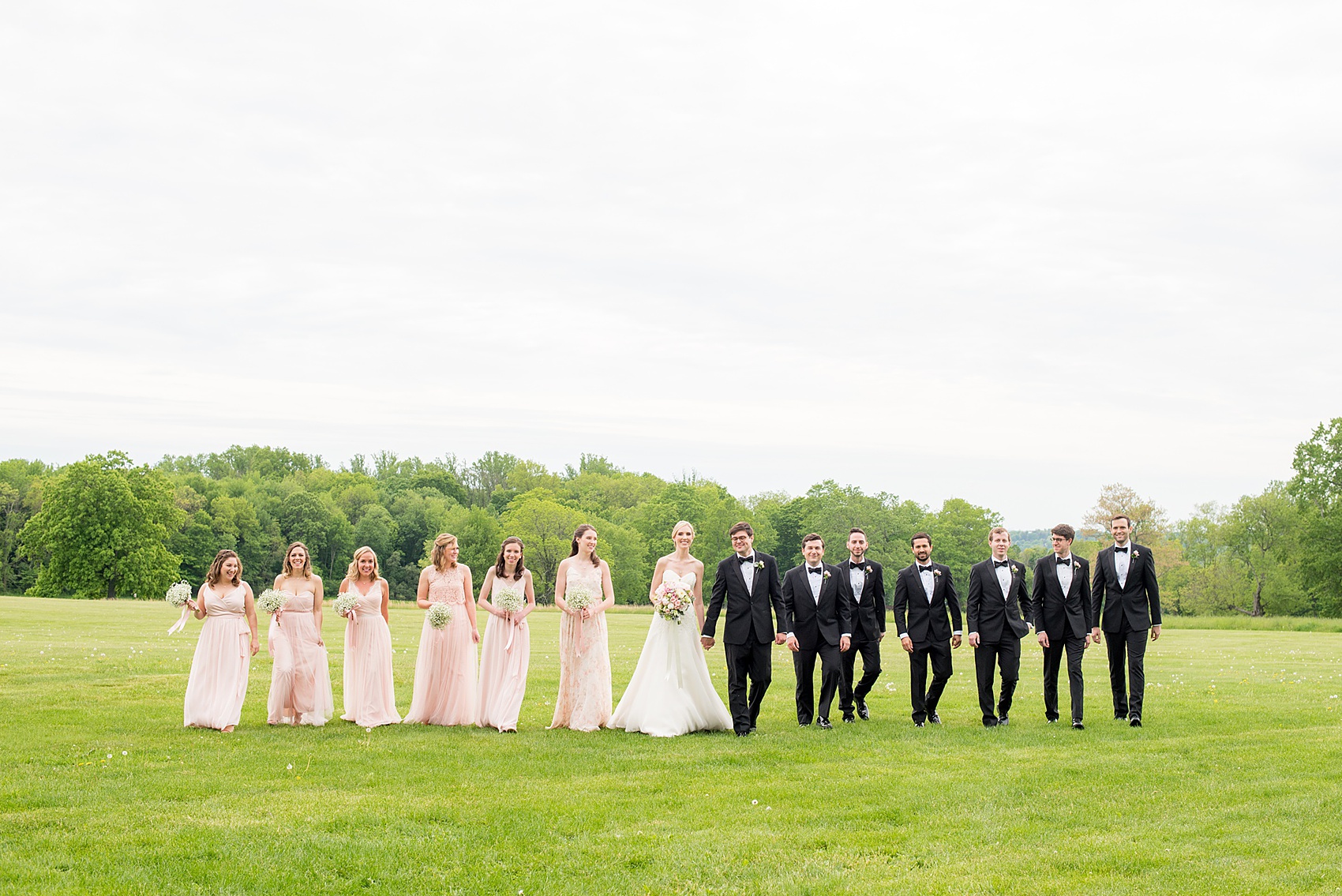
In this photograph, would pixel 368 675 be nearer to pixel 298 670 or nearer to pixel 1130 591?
pixel 298 670

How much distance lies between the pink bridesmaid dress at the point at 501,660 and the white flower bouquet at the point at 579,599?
0.66 metres

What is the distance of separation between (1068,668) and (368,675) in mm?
8950

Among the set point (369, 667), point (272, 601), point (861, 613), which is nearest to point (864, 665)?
point (861, 613)

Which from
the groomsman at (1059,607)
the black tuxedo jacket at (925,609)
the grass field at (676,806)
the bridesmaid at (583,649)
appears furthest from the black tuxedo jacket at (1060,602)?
Answer: the bridesmaid at (583,649)

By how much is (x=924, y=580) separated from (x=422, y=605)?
6.45 meters

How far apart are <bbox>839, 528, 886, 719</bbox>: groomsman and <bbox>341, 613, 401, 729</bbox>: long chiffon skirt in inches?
229

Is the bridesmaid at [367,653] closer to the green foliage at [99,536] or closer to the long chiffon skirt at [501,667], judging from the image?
the long chiffon skirt at [501,667]

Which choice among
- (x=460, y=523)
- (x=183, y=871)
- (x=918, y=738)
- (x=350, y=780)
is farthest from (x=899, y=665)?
(x=460, y=523)

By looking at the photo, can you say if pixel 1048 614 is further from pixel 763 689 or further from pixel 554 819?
pixel 554 819

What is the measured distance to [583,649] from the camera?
13.3 meters

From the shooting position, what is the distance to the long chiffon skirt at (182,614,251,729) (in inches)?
507

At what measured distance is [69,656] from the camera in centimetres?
2164

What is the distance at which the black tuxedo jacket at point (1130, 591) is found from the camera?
13.4 metres

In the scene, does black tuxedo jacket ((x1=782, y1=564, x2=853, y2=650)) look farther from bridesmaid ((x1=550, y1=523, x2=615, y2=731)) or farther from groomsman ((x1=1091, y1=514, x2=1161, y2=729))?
groomsman ((x1=1091, y1=514, x2=1161, y2=729))
